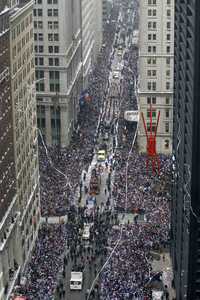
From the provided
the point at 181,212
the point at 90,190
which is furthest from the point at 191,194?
the point at 90,190

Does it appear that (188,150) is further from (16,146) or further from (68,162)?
(68,162)

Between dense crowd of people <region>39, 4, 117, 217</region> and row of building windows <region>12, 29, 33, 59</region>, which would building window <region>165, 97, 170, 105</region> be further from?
row of building windows <region>12, 29, 33, 59</region>

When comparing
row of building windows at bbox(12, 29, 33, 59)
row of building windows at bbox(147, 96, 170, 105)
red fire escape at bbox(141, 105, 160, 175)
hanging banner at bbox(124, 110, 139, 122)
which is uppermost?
row of building windows at bbox(12, 29, 33, 59)

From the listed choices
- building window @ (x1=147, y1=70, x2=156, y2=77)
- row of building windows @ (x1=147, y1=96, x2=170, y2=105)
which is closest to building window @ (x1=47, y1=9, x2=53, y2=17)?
building window @ (x1=147, y1=70, x2=156, y2=77)

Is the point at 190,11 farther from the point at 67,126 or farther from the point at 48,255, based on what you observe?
the point at 67,126

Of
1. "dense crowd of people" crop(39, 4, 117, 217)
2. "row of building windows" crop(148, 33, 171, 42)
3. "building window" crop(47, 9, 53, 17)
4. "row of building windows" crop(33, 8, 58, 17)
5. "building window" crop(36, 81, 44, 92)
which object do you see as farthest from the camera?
"building window" crop(36, 81, 44, 92)
